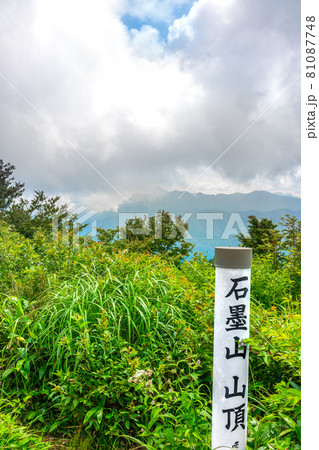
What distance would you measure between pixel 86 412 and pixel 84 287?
111 centimetres

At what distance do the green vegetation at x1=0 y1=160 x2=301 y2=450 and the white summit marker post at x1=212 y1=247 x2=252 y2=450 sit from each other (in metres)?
0.13

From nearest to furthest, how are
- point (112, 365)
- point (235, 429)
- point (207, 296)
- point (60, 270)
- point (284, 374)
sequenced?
point (235, 429), point (112, 365), point (284, 374), point (207, 296), point (60, 270)

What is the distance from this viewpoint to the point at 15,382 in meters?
2.81

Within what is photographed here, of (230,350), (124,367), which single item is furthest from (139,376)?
(230,350)

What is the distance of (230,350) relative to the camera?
1.81m

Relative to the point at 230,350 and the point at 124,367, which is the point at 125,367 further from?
the point at 230,350

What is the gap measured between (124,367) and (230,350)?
916 millimetres

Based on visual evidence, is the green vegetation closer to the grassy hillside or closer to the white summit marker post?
the grassy hillside

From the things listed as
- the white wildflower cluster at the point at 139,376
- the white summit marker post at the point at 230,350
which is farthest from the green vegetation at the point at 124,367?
the white summit marker post at the point at 230,350

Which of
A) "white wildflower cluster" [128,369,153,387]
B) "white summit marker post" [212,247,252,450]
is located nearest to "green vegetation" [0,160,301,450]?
"white wildflower cluster" [128,369,153,387]

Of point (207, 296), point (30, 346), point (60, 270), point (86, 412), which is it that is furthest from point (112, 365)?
point (60, 270)

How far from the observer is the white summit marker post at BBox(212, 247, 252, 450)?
1792 mm

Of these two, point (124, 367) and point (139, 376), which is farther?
point (124, 367)

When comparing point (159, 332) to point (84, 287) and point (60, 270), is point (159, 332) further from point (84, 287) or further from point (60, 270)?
point (60, 270)
